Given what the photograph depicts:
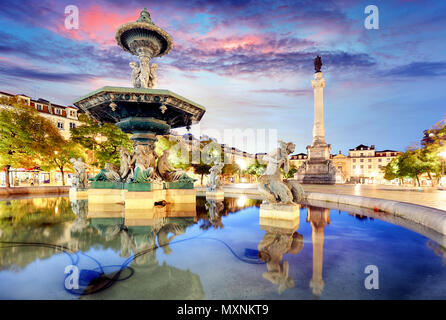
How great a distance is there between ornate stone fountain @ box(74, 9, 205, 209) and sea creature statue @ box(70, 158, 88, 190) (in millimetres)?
3431

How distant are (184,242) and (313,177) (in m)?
30.3

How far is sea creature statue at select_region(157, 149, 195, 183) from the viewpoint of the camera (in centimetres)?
1116

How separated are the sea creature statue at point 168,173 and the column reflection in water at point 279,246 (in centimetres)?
553

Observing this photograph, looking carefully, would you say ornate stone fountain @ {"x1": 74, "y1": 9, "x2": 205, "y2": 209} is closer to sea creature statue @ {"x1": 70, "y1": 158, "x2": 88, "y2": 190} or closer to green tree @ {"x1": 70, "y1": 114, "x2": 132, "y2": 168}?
sea creature statue @ {"x1": 70, "y1": 158, "x2": 88, "y2": 190}

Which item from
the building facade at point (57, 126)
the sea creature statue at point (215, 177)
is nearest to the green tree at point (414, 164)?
the sea creature statue at point (215, 177)

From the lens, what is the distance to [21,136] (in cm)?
1855

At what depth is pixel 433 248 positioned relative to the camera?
4312mm

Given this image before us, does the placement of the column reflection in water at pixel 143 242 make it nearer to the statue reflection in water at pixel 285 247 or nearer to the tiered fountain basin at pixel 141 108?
the statue reflection in water at pixel 285 247

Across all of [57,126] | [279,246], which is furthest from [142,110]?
[57,126]

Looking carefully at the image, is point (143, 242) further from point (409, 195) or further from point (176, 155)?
point (176, 155)

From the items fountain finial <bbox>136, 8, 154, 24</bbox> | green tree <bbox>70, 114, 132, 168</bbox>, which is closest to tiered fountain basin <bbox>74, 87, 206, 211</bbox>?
fountain finial <bbox>136, 8, 154, 24</bbox>
